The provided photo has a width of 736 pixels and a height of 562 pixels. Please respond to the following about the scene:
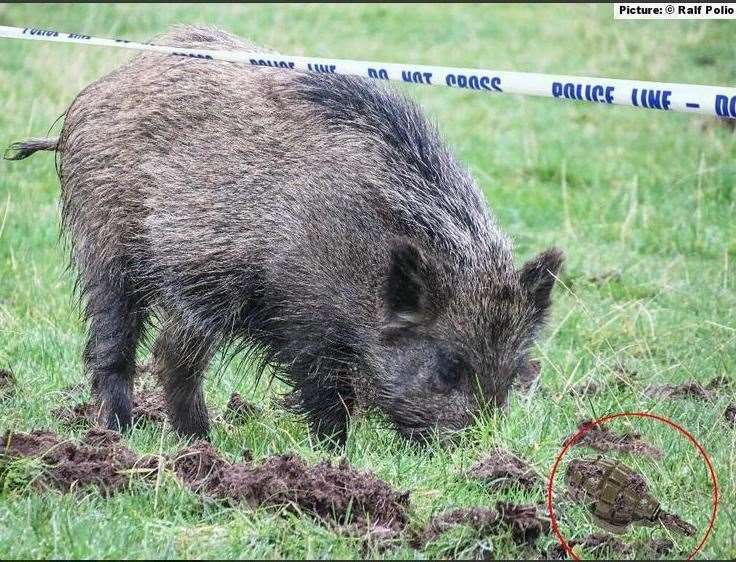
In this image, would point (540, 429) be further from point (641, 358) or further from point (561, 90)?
point (641, 358)

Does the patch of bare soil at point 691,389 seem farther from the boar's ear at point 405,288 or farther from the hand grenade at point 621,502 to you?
the hand grenade at point 621,502

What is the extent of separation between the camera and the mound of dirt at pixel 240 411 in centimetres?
534

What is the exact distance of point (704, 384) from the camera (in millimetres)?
5859

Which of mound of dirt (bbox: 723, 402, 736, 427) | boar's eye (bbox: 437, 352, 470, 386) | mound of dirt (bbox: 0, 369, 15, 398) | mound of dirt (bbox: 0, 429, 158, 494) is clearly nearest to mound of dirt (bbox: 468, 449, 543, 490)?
boar's eye (bbox: 437, 352, 470, 386)

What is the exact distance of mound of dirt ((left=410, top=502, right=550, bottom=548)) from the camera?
144 inches

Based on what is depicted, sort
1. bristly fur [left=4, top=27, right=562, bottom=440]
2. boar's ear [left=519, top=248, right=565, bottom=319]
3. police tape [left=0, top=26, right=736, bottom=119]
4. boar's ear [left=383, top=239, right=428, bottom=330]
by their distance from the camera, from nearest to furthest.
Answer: police tape [left=0, top=26, right=736, bottom=119] → boar's ear [left=383, top=239, right=428, bottom=330] → bristly fur [left=4, top=27, right=562, bottom=440] → boar's ear [left=519, top=248, right=565, bottom=319]

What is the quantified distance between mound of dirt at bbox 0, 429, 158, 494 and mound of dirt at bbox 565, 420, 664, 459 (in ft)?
5.22

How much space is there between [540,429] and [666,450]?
1.58 ft

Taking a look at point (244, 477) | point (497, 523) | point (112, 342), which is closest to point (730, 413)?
point (497, 523)

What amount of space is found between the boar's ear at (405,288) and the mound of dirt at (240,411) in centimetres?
86

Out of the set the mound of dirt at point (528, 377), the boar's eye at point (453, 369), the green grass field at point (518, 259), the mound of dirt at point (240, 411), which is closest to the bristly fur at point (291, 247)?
the boar's eye at point (453, 369)

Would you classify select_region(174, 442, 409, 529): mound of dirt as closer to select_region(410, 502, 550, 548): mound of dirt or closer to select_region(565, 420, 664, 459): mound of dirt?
select_region(410, 502, 550, 548): mound of dirt

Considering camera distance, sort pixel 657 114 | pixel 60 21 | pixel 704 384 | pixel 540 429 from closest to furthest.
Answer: pixel 540 429
pixel 704 384
pixel 657 114
pixel 60 21

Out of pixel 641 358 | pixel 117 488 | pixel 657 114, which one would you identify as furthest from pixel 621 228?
pixel 117 488
